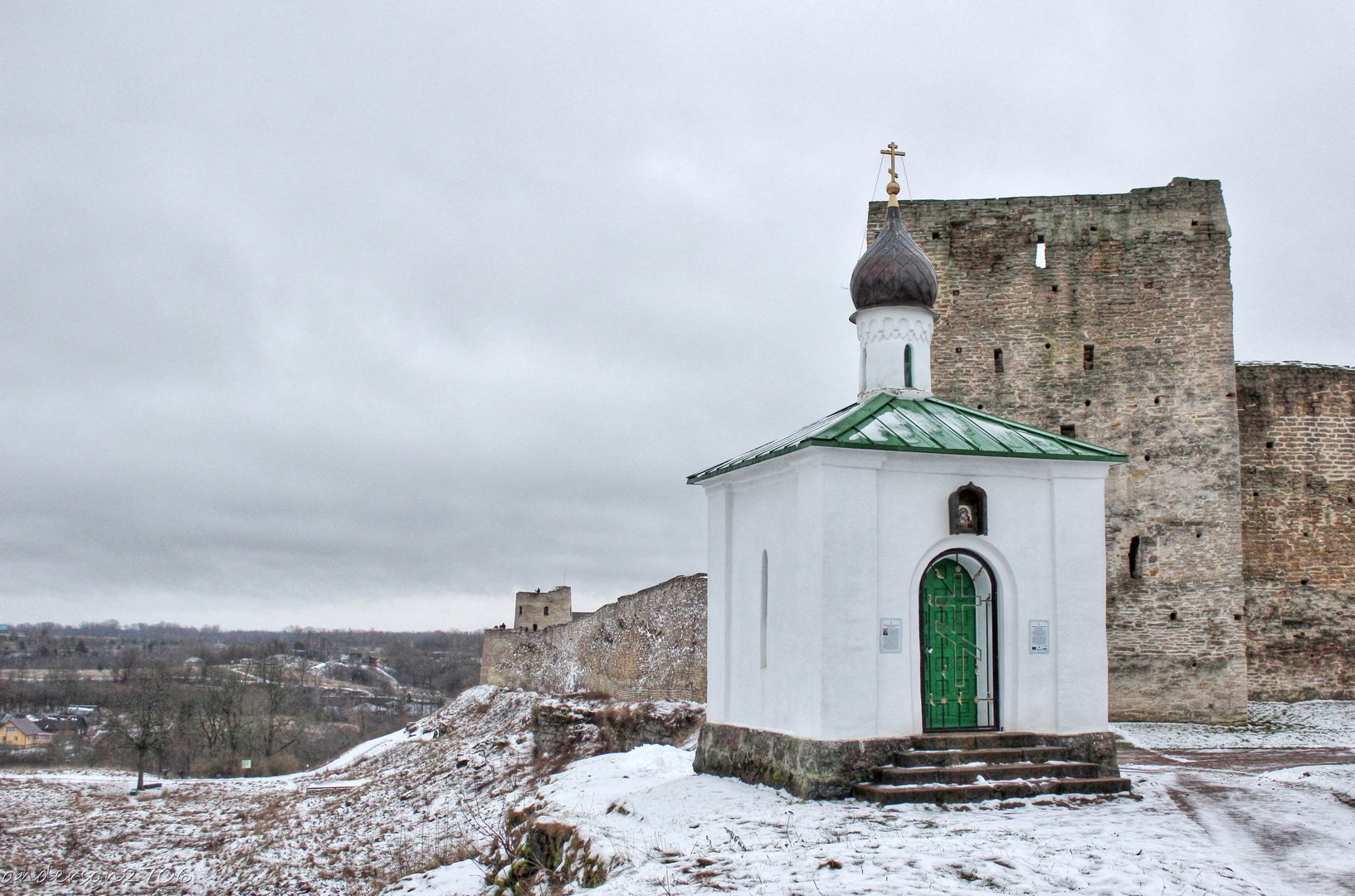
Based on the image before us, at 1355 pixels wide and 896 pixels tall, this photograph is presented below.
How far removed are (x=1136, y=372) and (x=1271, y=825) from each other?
1273 cm

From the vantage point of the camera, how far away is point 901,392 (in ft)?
37.2

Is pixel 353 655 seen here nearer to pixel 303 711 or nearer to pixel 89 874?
pixel 303 711

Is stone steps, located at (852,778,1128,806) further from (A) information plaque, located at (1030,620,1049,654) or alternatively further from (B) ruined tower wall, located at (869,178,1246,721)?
(B) ruined tower wall, located at (869,178,1246,721)

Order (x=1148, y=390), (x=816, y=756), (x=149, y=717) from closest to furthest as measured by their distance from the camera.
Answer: (x=816, y=756), (x=1148, y=390), (x=149, y=717)

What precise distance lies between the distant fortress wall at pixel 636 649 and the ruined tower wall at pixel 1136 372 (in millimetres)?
6492

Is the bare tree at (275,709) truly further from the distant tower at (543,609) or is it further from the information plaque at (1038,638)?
the information plaque at (1038,638)

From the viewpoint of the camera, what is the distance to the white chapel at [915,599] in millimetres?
9141

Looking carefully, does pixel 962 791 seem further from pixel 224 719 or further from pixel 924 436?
pixel 224 719

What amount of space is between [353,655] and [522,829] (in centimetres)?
10467

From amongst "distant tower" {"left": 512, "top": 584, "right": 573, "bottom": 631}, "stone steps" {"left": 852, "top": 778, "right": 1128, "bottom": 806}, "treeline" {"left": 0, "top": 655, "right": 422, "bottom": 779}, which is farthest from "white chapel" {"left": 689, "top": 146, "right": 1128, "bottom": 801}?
"distant tower" {"left": 512, "top": 584, "right": 573, "bottom": 631}

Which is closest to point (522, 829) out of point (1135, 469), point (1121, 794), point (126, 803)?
point (1121, 794)

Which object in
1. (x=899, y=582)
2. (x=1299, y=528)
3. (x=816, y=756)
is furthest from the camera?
(x=1299, y=528)

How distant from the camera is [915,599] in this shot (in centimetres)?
952

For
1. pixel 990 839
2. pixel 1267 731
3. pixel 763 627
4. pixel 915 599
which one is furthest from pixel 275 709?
pixel 990 839
